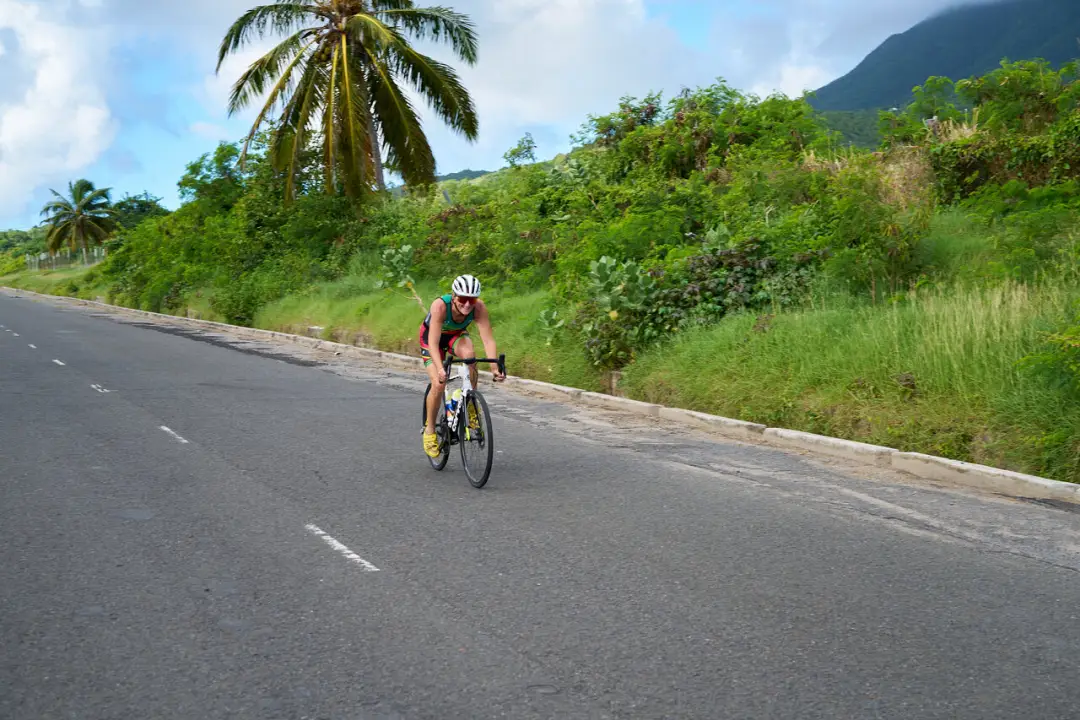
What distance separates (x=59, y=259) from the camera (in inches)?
4082

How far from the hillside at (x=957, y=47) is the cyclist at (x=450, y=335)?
328ft

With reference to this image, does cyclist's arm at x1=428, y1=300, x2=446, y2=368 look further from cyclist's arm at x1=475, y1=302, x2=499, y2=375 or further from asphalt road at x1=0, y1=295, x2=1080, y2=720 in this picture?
asphalt road at x1=0, y1=295, x2=1080, y2=720

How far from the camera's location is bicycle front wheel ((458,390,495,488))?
28.3 feet

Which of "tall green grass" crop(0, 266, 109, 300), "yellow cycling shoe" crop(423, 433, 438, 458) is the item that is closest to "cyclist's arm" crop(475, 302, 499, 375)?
"yellow cycling shoe" crop(423, 433, 438, 458)

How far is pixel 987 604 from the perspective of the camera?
18.6ft

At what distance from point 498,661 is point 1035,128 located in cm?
1441

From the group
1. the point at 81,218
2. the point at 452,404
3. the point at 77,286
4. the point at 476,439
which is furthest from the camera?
the point at 81,218

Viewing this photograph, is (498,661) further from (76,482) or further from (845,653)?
(76,482)

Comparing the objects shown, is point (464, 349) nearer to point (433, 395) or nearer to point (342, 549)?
point (433, 395)

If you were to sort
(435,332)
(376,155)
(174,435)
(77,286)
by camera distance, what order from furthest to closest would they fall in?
(77,286)
(376,155)
(174,435)
(435,332)

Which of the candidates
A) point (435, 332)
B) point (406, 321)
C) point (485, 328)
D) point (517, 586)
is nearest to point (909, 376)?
point (485, 328)

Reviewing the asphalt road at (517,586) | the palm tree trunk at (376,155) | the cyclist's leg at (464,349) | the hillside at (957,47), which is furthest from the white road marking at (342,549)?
the hillside at (957,47)

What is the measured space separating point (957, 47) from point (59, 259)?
135046 mm

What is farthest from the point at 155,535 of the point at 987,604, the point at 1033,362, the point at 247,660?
the point at 1033,362
